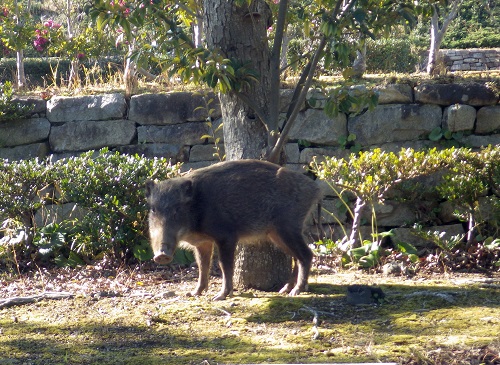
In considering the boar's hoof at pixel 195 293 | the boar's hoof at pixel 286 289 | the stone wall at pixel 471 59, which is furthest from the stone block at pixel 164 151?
the stone wall at pixel 471 59

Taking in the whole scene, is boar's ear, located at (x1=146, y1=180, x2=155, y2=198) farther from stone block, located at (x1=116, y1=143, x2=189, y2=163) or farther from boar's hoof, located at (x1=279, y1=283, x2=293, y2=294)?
stone block, located at (x1=116, y1=143, x2=189, y2=163)

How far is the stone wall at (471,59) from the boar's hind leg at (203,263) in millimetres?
13048

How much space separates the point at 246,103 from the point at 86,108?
5007 millimetres

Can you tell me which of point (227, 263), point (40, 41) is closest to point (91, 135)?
point (40, 41)

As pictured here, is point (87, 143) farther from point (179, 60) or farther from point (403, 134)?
point (179, 60)

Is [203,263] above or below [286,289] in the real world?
above

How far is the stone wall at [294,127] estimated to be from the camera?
978 centimetres

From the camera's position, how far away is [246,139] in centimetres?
666

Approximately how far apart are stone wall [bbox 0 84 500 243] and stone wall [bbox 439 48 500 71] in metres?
8.64

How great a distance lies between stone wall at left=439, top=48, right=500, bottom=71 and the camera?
1812cm

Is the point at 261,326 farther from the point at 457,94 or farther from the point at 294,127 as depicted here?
the point at 457,94

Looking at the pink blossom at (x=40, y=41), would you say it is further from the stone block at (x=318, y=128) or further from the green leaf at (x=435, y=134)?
the green leaf at (x=435, y=134)

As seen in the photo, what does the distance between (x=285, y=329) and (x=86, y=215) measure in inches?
145

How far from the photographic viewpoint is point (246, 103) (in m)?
6.43
